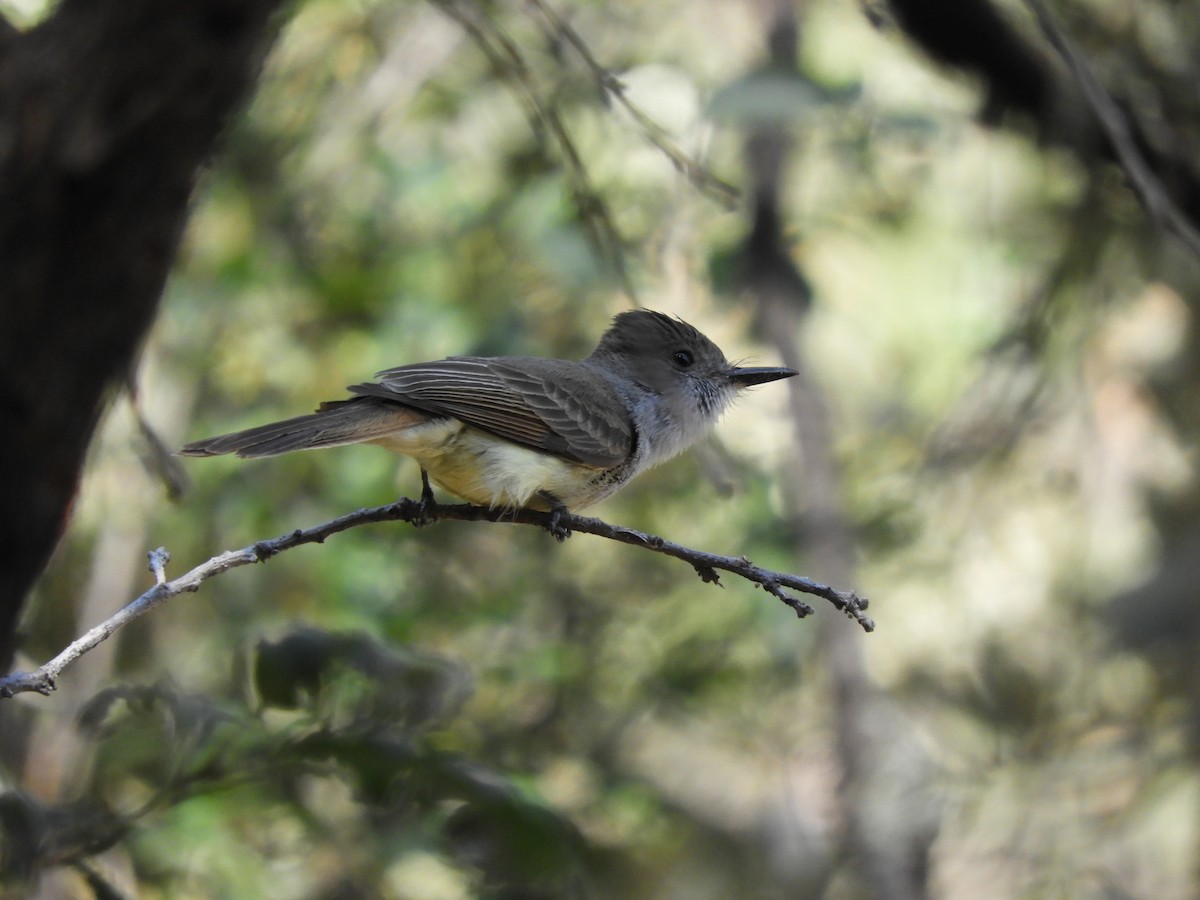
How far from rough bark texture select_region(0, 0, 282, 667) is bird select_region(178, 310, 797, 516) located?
28 centimetres

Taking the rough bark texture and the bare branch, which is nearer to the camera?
the bare branch

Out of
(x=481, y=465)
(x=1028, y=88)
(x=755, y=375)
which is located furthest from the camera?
(x=1028, y=88)

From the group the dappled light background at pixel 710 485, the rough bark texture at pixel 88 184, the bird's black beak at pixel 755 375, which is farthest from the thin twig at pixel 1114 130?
the rough bark texture at pixel 88 184

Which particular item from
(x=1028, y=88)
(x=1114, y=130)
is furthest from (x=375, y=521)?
(x=1028, y=88)

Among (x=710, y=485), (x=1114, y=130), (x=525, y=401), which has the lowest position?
(x=710, y=485)

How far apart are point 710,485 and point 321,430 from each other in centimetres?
199

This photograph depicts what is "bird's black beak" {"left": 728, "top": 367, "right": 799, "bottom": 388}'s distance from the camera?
3.78 m

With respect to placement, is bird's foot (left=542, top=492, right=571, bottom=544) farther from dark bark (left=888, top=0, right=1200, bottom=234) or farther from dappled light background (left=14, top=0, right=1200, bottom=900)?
dark bark (left=888, top=0, right=1200, bottom=234)

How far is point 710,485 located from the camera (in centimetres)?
451

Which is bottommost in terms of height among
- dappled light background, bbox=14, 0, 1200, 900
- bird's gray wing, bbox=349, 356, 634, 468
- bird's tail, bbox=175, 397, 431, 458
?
dappled light background, bbox=14, 0, 1200, 900

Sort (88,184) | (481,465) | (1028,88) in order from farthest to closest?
(1028,88)
(481,465)
(88,184)

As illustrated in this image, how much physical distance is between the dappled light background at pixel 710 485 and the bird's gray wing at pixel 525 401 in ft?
2.30

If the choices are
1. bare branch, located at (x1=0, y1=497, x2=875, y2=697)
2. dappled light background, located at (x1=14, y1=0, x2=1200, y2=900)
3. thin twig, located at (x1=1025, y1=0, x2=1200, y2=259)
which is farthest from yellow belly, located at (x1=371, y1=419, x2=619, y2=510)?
thin twig, located at (x1=1025, y1=0, x2=1200, y2=259)

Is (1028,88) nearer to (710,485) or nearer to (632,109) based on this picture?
(710,485)
